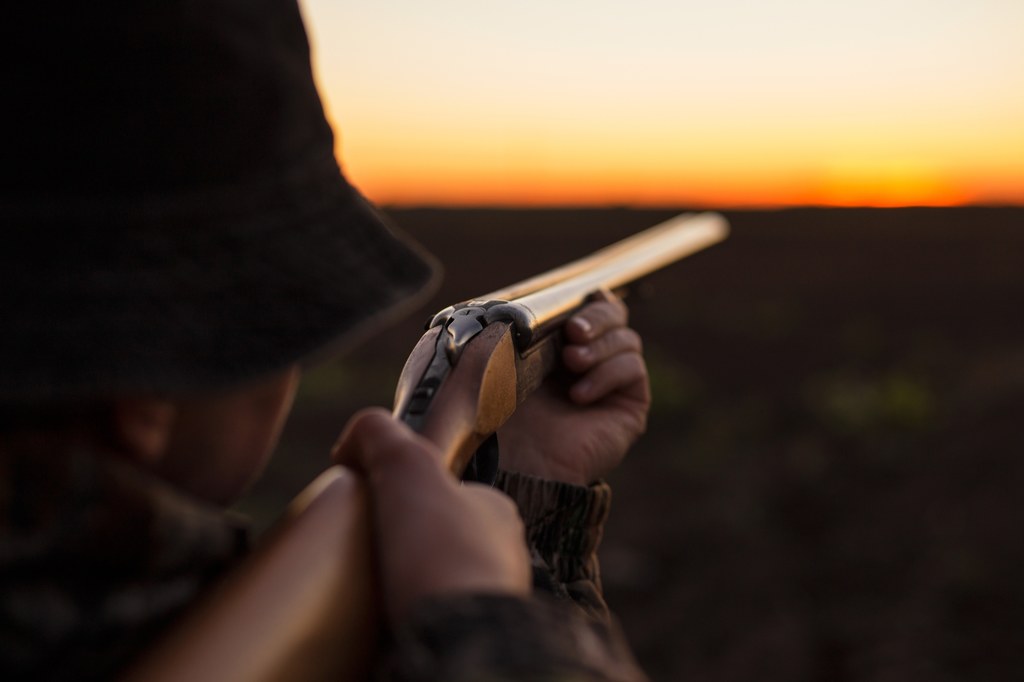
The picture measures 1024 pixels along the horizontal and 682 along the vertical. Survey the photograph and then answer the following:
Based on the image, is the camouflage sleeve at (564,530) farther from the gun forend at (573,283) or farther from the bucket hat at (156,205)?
the bucket hat at (156,205)

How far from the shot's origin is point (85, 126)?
3.47 ft

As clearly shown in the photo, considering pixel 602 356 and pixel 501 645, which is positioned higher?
pixel 501 645

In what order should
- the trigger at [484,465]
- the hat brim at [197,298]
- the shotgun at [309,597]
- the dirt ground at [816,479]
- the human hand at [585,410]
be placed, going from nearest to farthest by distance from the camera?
the hat brim at [197,298] < the shotgun at [309,597] < the trigger at [484,465] < the human hand at [585,410] < the dirt ground at [816,479]

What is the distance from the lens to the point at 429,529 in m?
1.25

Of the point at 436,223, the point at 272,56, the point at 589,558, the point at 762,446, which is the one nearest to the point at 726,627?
the point at 762,446

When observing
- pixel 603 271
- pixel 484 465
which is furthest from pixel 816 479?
pixel 484 465

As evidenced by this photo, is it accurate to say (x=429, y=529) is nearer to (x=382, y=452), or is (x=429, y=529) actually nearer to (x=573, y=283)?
(x=382, y=452)

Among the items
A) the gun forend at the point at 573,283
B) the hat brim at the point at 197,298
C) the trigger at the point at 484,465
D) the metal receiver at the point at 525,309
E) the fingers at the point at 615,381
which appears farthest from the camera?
the fingers at the point at 615,381

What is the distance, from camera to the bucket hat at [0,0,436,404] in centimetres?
104

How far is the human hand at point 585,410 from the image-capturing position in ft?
7.95

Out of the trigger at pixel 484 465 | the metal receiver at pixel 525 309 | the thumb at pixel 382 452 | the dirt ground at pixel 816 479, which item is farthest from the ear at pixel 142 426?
the dirt ground at pixel 816 479

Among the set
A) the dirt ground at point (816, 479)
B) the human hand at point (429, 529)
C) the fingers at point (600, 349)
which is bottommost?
the dirt ground at point (816, 479)

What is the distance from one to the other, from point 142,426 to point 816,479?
335 inches

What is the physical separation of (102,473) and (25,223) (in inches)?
10.9
